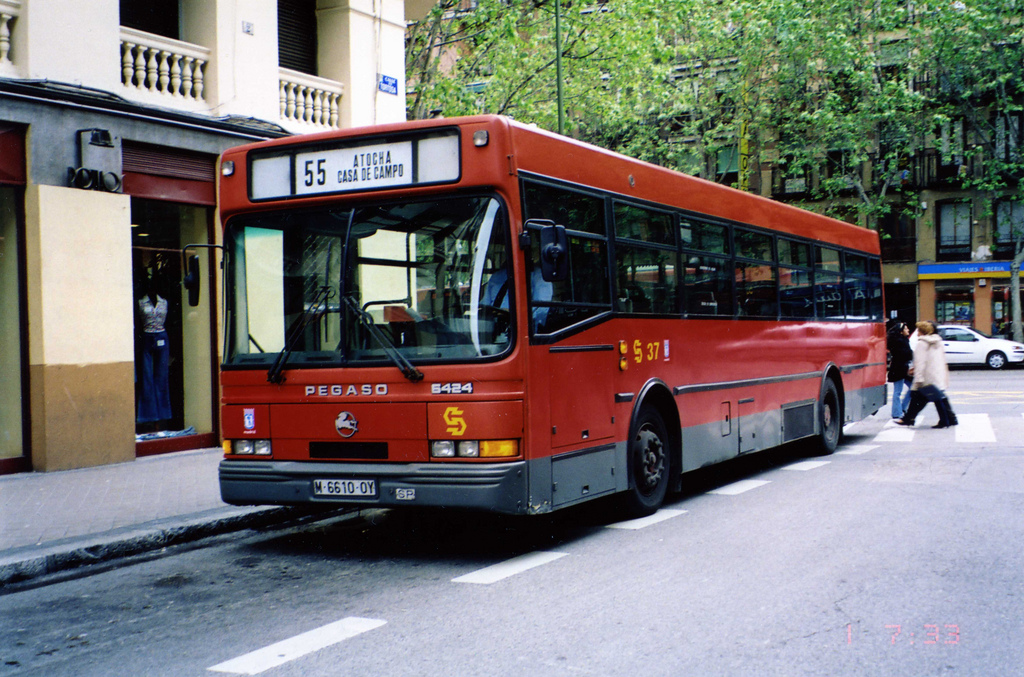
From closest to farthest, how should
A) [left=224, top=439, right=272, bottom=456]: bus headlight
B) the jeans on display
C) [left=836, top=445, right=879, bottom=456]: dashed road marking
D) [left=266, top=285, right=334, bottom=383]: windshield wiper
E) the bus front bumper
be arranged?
the bus front bumper, [left=266, top=285, right=334, bottom=383]: windshield wiper, [left=224, top=439, right=272, bottom=456]: bus headlight, the jeans on display, [left=836, top=445, right=879, bottom=456]: dashed road marking

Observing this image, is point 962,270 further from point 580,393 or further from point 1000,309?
point 580,393

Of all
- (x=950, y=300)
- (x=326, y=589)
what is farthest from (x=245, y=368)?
(x=950, y=300)

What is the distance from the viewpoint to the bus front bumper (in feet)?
21.9

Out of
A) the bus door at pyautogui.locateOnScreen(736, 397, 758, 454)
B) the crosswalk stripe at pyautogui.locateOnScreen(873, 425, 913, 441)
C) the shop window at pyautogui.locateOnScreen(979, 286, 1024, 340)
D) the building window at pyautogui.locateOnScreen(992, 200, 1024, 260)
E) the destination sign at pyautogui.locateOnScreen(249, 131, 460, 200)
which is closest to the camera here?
the destination sign at pyautogui.locateOnScreen(249, 131, 460, 200)

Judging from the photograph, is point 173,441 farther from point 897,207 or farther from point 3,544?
point 897,207

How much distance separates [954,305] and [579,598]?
4145 cm

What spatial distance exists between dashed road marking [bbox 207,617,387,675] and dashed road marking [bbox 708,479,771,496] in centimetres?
528

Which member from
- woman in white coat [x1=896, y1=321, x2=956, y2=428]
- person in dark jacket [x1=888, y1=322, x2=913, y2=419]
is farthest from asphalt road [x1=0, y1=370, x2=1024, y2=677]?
person in dark jacket [x1=888, y1=322, x2=913, y2=419]

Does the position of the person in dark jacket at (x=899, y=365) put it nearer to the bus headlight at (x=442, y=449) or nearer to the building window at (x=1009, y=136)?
the bus headlight at (x=442, y=449)

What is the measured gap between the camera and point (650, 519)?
8523 millimetres

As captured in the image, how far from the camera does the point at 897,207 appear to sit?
45.1 meters

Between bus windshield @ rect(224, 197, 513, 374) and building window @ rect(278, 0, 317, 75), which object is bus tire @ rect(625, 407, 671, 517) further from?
building window @ rect(278, 0, 317, 75)

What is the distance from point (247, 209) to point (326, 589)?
9.25 feet

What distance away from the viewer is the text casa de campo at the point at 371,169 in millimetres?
7031
